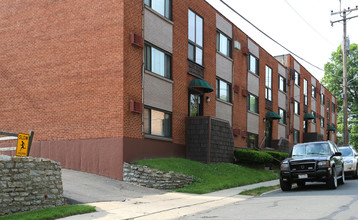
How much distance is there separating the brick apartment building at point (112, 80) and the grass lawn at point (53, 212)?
17.3 ft

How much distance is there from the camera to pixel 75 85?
685 inches

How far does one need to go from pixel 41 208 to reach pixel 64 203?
2.66ft

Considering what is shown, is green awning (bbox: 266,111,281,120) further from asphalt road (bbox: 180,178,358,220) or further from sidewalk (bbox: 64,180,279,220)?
asphalt road (bbox: 180,178,358,220)

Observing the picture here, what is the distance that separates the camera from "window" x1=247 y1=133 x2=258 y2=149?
28.1 meters

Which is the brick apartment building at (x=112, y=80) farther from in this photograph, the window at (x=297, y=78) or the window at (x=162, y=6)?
the window at (x=297, y=78)

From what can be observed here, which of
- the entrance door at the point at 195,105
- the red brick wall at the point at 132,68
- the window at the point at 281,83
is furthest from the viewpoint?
the window at the point at 281,83

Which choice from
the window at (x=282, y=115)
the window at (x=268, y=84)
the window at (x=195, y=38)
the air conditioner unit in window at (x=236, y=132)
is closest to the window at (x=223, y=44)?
the window at (x=195, y=38)

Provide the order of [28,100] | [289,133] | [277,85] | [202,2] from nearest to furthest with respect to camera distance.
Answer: [28,100] < [202,2] < [277,85] < [289,133]

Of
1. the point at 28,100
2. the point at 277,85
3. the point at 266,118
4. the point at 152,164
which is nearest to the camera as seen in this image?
the point at 152,164

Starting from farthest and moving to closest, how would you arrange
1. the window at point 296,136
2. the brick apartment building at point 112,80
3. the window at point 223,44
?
the window at point 296,136 → the window at point 223,44 → the brick apartment building at point 112,80

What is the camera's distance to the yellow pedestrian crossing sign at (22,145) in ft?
34.3

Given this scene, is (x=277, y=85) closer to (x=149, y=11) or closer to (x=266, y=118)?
(x=266, y=118)

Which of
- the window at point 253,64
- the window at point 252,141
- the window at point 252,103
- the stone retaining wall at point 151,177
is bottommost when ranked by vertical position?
the stone retaining wall at point 151,177

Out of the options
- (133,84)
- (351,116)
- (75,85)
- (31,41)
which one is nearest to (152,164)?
(133,84)
